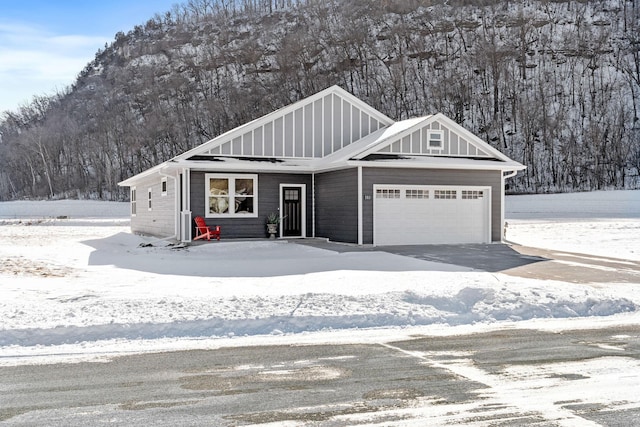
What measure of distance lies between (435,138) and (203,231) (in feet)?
26.9

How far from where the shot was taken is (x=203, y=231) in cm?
1978

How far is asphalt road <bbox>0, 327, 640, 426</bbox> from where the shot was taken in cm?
449

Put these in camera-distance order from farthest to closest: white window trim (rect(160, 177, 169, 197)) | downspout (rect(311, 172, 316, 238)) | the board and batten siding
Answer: white window trim (rect(160, 177, 169, 197)) → downspout (rect(311, 172, 316, 238)) → the board and batten siding

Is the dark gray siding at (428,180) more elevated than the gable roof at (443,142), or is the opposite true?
the gable roof at (443,142)

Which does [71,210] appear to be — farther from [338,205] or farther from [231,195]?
[338,205]

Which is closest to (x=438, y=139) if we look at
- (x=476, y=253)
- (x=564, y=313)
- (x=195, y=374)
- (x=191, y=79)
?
(x=476, y=253)

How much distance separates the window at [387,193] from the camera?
1912cm

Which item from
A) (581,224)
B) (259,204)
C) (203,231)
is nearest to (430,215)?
(259,204)

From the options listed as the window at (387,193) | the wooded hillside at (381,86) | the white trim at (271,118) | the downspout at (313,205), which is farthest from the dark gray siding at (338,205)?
the wooded hillside at (381,86)

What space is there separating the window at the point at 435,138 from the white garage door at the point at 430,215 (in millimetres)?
1455

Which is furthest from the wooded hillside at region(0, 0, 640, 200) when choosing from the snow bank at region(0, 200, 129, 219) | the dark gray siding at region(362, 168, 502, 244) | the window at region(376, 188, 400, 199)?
the window at region(376, 188, 400, 199)

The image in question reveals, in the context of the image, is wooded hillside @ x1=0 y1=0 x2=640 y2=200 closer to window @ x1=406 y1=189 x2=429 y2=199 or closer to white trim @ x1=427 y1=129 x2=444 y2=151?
white trim @ x1=427 y1=129 x2=444 y2=151

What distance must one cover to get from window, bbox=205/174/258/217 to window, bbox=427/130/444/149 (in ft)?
19.5

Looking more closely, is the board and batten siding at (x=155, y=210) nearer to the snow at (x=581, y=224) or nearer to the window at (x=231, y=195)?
the window at (x=231, y=195)
